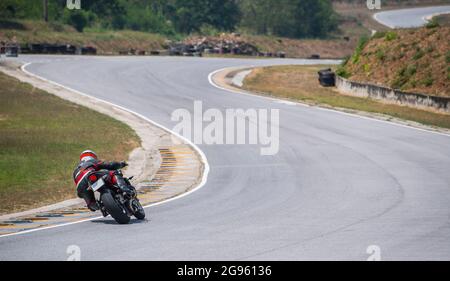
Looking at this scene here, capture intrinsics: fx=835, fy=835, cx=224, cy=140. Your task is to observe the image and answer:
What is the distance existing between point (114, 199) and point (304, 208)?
4175mm

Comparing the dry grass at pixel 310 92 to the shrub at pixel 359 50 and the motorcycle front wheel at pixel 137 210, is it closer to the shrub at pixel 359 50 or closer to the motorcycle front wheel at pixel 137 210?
the shrub at pixel 359 50

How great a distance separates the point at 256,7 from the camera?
109875 mm

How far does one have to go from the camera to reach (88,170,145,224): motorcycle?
15438 mm

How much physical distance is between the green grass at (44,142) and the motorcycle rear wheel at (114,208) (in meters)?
3.60

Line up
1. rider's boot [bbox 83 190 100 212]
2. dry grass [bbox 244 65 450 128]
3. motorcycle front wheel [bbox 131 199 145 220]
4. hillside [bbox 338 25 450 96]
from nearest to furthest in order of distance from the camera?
motorcycle front wheel [bbox 131 199 145 220], rider's boot [bbox 83 190 100 212], dry grass [bbox 244 65 450 128], hillside [bbox 338 25 450 96]

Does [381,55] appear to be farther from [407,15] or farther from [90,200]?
[407,15]

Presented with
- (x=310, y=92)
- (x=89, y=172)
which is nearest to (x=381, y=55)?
(x=310, y=92)

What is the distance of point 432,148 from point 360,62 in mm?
23992

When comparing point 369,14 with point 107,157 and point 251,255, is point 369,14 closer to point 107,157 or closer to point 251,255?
point 107,157

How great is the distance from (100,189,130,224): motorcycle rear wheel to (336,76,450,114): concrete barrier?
2519 centimetres

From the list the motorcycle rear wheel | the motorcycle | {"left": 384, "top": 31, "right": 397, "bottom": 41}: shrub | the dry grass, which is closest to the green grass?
the motorcycle

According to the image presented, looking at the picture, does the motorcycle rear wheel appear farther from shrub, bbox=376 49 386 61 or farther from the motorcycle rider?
shrub, bbox=376 49 386 61

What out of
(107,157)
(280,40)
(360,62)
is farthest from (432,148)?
(280,40)
